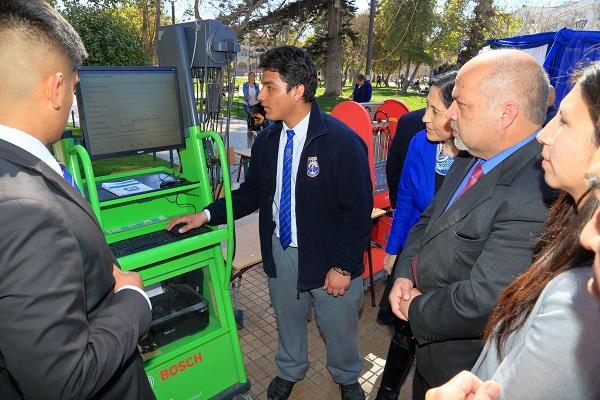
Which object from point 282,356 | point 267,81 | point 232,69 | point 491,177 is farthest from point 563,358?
point 232,69

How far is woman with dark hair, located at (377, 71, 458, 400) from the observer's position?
2.36 metres

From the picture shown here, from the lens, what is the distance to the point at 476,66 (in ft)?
5.11

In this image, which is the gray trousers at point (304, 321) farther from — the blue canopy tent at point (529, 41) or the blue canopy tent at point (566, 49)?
the blue canopy tent at point (529, 41)

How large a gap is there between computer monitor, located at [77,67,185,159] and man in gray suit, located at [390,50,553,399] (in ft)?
5.08

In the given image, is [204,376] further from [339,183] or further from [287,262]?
[339,183]

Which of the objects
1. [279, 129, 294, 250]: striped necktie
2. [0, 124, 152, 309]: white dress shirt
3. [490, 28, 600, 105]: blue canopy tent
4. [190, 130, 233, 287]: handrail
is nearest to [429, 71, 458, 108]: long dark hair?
[279, 129, 294, 250]: striped necktie

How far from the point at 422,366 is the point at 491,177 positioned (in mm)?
859

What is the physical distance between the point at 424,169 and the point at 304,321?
1.23 m

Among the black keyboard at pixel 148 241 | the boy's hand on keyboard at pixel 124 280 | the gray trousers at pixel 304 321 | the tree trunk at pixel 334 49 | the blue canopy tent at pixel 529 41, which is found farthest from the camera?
the tree trunk at pixel 334 49

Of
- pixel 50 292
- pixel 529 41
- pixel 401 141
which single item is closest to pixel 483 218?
pixel 50 292

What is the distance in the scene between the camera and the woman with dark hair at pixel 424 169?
92.8 inches

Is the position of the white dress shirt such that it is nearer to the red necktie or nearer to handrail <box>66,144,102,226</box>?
handrail <box>66,144,102,226</box>

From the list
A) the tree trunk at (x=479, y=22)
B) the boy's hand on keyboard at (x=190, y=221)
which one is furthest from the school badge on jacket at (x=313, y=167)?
the tree trunk at (x=479, y=22)

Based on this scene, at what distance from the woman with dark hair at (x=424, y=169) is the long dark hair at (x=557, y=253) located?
3.96 feet
